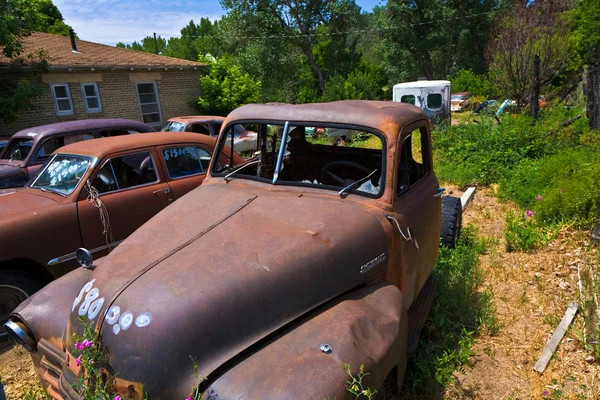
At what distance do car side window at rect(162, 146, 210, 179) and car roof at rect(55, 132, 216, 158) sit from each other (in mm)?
111

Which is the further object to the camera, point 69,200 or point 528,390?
point 69,200

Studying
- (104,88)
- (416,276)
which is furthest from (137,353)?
(104,88)

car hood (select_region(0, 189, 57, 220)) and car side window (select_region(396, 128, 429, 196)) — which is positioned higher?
car side window (select_region(396, 128, 429, 196))

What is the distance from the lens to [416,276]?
319 cm

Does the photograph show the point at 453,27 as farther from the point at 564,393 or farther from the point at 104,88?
the point at 564,393

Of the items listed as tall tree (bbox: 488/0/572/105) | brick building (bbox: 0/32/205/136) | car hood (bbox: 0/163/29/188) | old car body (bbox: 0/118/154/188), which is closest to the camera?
car hood (bbox: 0/163/29/188)

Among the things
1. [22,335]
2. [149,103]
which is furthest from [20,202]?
[149,103]

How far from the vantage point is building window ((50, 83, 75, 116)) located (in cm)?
1441

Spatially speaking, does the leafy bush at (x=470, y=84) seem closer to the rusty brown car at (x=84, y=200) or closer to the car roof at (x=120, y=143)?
the car roof at (x=120, y=143)

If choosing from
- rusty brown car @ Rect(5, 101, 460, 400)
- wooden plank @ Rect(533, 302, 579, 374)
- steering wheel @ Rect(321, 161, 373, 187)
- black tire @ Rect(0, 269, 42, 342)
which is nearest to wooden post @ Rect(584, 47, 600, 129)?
wooden plank @ Rect(533, 302, 579, 374)

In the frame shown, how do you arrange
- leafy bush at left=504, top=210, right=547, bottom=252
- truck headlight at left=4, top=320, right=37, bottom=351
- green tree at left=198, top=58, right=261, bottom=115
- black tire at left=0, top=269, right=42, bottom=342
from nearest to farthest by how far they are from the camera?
1. truck headlight at left=4, top=320, right=37, bottom=351
2. black tire at left=0, top=269, right=42, bottom=342
3. leafy bush at left=504, top=210, right=547, bottom=252
4. green tree at left=198, top=58, right=261, bottom=115

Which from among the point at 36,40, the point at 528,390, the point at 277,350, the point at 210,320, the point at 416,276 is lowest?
the point at 528,390

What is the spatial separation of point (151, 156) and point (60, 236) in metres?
1.33

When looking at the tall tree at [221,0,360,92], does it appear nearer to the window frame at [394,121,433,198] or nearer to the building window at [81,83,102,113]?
the building window at [81,83,102,113]
